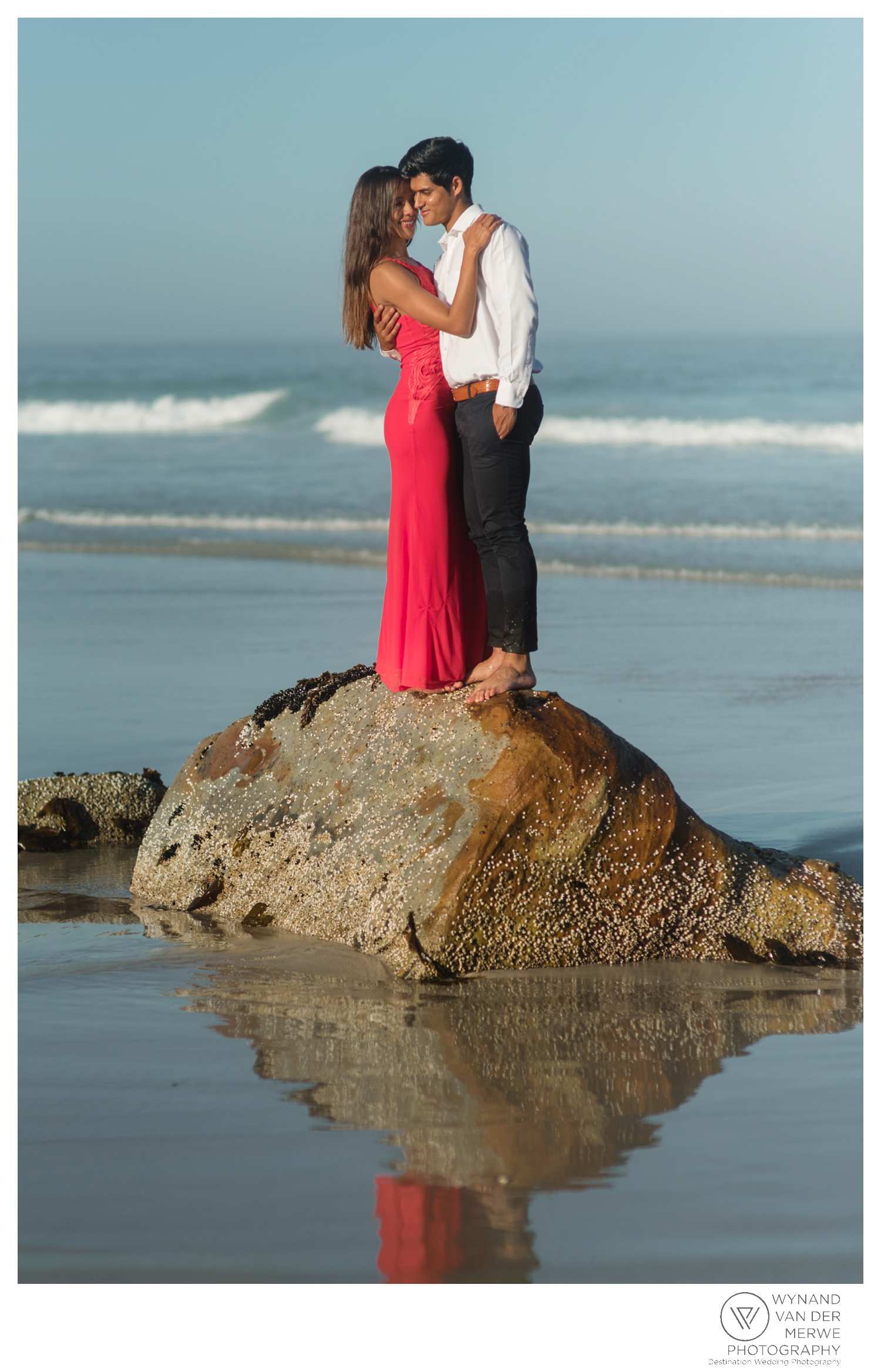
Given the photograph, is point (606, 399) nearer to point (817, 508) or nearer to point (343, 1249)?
point (817, 508)

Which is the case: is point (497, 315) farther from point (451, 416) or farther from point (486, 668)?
point (486, 668)

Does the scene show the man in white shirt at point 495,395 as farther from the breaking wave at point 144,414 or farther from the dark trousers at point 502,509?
the breaking wave at point 144,414

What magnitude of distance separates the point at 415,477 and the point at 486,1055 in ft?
7.12

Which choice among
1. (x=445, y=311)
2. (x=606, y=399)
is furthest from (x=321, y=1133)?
(x=606, y=399)

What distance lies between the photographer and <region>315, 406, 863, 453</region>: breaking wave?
25969mm

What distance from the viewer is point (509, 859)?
428cm

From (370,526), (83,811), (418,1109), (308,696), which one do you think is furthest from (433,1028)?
(370,526)

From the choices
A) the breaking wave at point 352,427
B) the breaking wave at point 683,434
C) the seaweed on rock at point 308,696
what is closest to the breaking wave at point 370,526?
the breaking wave at point 683,434

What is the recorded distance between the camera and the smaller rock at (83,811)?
239 inches

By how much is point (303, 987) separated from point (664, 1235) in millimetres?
1718

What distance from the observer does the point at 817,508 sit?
16.7m

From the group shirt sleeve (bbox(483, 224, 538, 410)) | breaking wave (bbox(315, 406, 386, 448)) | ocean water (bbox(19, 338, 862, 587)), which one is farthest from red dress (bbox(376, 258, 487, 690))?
breaking wave (bbox(315, 406, 386, 448))
